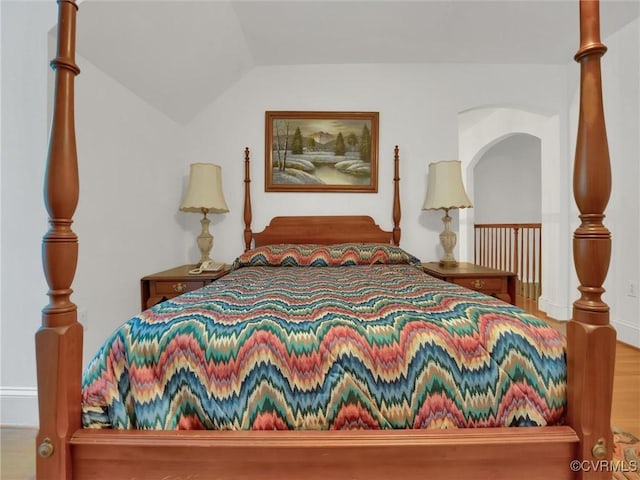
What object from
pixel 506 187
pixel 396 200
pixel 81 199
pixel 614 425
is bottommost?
pixel 614 425

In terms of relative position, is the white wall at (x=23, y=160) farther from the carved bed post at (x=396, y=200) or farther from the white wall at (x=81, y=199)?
the carved bed post at (x=396, y=200)

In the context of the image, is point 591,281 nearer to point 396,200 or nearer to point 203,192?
point 396,200

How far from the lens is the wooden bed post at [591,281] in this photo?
2.66ft

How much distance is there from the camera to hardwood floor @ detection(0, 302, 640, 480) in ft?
4.56

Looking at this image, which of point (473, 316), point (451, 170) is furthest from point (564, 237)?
point (473, 316)

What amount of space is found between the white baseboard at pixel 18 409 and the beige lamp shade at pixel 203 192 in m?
1.46

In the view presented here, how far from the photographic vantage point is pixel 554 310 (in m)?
3.36

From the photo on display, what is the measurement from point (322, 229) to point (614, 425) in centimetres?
217

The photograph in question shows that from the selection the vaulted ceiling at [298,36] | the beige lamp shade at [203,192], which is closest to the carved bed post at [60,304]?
the vaulted ceiling at [298,36]

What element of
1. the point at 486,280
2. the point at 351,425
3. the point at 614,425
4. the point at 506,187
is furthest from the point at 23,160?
the point at 506,187

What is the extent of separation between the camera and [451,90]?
121 inches

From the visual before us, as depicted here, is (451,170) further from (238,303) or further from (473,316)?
(238,303)

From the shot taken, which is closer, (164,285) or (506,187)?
(164,285)

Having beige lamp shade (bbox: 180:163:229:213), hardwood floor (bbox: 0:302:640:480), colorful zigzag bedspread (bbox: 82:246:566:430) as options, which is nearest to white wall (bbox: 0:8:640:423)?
hardwood floor (bbox: 0:302:640:480)
